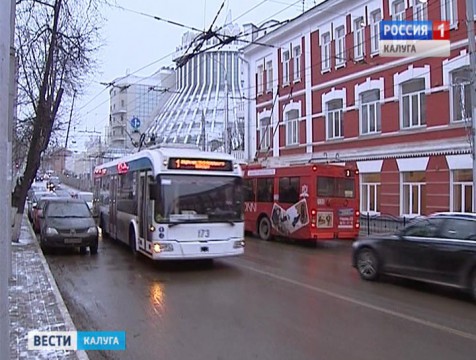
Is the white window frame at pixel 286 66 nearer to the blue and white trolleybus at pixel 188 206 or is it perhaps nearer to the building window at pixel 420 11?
the building window at pixel 420 11

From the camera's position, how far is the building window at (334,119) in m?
27.8

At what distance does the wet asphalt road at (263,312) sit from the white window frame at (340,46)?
53.9ft

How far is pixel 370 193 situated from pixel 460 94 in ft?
22.3

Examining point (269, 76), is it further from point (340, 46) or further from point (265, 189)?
point (265, 189)

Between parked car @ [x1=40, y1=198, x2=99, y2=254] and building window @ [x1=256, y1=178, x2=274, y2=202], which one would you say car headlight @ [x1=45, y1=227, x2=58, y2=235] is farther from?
building window @ [x1=256, y1=178, x2=274, y2=202]

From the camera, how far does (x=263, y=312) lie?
817 centimetres

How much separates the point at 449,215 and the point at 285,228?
395 inches

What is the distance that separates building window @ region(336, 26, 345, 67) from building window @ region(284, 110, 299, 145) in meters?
5.00

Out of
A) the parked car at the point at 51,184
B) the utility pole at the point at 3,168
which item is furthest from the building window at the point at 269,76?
the parked car at the point at 51,184

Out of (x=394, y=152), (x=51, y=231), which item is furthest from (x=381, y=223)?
(x=51, y=231)

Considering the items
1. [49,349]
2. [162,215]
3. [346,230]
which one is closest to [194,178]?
[162,215]

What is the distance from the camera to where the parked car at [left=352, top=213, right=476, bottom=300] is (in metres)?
9.27

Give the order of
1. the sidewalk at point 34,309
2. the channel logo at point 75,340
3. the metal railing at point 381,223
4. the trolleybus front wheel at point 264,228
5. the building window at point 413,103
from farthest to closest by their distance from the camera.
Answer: the building window at point 413,103
the metal railing at point 381,223
the trolleybus front wheel at point 264,228
the channel logo at point 75,340
the sidewalk at point 34,309

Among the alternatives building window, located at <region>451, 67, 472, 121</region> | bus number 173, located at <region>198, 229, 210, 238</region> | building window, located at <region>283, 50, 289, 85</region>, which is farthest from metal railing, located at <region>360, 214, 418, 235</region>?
building window, located at <region>283, 50, 289, 85</region>
